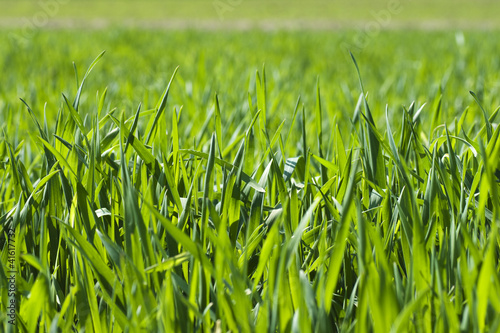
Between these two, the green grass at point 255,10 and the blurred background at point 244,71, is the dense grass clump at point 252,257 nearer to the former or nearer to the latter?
the blurred background at point 244,71

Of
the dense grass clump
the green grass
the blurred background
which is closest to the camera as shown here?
the dense grass clump

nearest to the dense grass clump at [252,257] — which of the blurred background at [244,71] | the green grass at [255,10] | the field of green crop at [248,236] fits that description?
the field of green crop at [248,236]

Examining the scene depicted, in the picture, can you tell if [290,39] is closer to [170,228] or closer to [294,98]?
[294,98]

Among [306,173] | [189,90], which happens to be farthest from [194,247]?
[189,90]

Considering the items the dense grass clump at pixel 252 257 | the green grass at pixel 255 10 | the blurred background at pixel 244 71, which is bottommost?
the green grass at pixel 255 10

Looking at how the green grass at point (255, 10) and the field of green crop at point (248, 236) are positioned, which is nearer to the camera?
the field of green crop at point (248, 236)

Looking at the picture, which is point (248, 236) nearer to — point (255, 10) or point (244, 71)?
point (244, 71)

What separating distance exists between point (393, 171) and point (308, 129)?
73cm

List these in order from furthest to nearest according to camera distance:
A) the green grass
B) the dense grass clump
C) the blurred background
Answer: the green grass < the blurred background < the dense grass clump

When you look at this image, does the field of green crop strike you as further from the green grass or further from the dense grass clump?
the green grass

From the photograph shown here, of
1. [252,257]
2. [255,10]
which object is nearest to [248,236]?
[252,257]

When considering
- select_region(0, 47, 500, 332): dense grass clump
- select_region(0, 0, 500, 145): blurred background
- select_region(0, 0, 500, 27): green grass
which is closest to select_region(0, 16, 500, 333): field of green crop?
select_region(0, 47, 500, 332): dense grass clump

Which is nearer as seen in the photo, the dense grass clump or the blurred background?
the dense grass clump

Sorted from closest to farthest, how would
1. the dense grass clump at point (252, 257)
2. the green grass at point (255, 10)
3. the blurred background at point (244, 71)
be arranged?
the dense grass clump at point (252, 257) < the blurred background at point (244, 71) < the green grass at point (255, 10)
